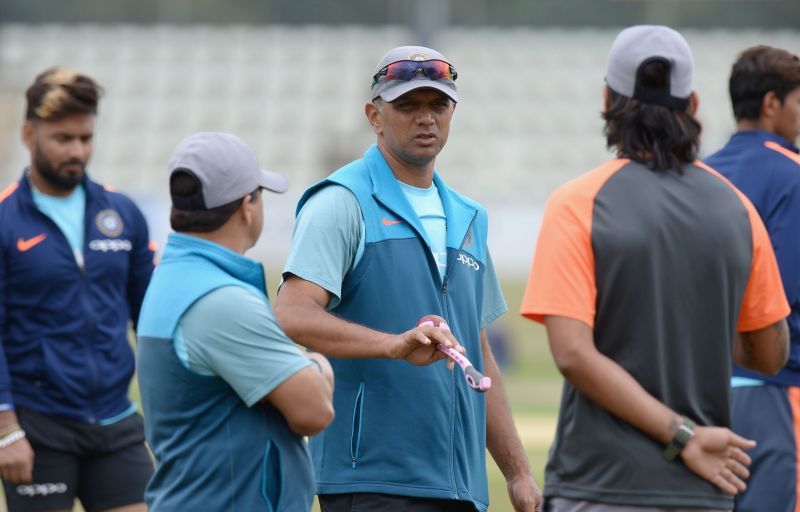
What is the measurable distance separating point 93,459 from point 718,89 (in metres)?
24.1

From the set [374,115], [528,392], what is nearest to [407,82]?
[374,115]

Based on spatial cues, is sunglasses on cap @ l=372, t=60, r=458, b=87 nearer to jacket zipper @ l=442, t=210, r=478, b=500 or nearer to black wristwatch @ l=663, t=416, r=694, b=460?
jacket zipper @ l=442, t=210, r=478, b=500

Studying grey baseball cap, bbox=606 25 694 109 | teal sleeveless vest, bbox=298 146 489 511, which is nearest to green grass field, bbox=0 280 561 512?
teal sleeveless vest, bbox=298 146 489 511

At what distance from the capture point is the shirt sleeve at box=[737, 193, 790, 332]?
3736 mm

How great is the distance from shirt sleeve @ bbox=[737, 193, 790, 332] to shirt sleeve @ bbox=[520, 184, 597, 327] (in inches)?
21.2

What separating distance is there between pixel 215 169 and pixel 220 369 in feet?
1.93

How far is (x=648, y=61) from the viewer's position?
3.64 m

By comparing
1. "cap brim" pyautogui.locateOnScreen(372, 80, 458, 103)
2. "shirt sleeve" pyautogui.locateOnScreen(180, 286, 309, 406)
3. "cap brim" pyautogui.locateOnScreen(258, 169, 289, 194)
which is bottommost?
"shirt sleeve" pyautogui.locateOnScreen(180, 286, 309, 406)

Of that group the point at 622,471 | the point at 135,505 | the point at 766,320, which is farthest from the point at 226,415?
the point at 135,505

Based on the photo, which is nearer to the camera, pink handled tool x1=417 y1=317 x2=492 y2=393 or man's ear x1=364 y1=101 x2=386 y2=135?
pink handled tool x1=417 y1=317 x2=492 y2=393

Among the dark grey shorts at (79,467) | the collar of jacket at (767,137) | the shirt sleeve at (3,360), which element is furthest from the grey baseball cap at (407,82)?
the dark grey shorts at (79,467)

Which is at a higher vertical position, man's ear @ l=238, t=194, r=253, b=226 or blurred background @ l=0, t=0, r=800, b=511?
man's ear @ l=238, t=194, r=253, b=226

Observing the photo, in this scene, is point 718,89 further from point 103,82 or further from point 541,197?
point 103,82

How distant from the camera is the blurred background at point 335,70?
26.9 m
